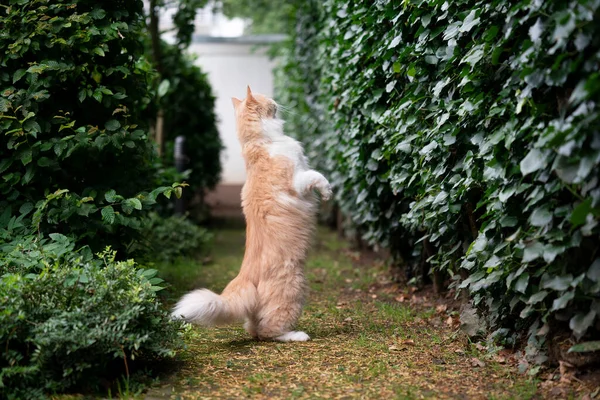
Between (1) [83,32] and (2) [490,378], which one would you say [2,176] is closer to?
A: (1) [83,32]

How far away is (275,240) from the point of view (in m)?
4.50

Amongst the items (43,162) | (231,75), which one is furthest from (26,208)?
(231,75)

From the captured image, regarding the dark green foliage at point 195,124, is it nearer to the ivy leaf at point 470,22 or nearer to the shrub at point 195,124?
the shrub at point 195,124

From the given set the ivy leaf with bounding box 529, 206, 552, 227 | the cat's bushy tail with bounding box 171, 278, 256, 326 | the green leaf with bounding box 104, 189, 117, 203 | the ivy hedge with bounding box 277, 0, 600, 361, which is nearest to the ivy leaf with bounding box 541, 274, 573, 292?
the ivy hedge with bounding box 277, 0, 600, 361

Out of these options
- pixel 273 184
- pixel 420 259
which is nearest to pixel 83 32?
pixel 273 184

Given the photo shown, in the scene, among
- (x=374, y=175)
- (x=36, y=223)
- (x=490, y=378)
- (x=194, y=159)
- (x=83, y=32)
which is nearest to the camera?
(x=490, y=378)

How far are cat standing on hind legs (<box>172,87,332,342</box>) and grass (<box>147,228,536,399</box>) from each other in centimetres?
21

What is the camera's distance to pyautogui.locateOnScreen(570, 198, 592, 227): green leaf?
9.39ft

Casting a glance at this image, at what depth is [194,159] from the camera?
11875 millimetres

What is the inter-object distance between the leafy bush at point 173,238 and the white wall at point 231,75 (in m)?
9.99

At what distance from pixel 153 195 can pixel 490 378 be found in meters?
2.60

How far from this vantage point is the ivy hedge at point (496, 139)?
2.93 m

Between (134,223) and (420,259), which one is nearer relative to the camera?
(134,223)

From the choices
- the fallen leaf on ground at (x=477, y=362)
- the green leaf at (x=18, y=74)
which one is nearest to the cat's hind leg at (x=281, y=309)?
Result: the fallen leaf on ground at (x=477, y=362)
